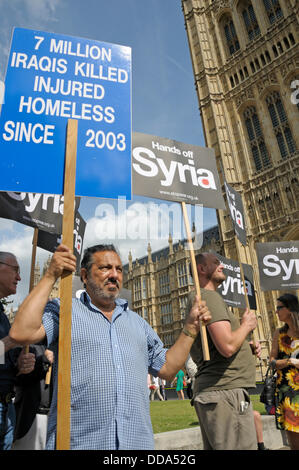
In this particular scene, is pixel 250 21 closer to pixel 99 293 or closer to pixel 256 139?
pixel 256 139

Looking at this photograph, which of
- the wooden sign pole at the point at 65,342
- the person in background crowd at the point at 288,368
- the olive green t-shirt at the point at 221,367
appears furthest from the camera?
the person in background crowd at the point at 288,368

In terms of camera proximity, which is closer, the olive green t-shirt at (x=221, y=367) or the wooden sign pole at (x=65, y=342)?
the wooden sign pole at (x=65, y=342)

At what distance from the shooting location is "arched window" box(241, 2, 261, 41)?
27656mm

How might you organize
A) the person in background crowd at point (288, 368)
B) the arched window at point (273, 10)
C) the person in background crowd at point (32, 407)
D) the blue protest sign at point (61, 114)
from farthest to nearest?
1. the arched window at point (273, 10)
2. the person in background crowd at point (288, 368)
3. the person in background crowd at point (32, 407)
4. the blue protest sign at point (61, 114)

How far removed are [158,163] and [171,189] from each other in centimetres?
33

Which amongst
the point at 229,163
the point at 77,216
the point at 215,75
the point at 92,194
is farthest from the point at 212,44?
the point at 92,194

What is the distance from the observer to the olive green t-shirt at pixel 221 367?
225cm

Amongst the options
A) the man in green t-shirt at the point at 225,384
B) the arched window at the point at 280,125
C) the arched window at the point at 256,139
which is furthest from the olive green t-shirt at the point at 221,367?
the arched window at the point at 256,139

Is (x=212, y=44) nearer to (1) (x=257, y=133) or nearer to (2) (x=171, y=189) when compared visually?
(1) (x=257, y=133)

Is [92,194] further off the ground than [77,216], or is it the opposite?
[77,216]

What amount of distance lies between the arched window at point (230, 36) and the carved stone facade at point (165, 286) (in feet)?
67.1

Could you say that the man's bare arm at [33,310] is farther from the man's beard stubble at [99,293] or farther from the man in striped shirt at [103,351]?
the man's beard stubble at [99,293]

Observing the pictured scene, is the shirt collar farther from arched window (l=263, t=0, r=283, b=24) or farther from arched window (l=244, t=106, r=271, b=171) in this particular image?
arched window (l=263, t=0, r=283, b=24)
